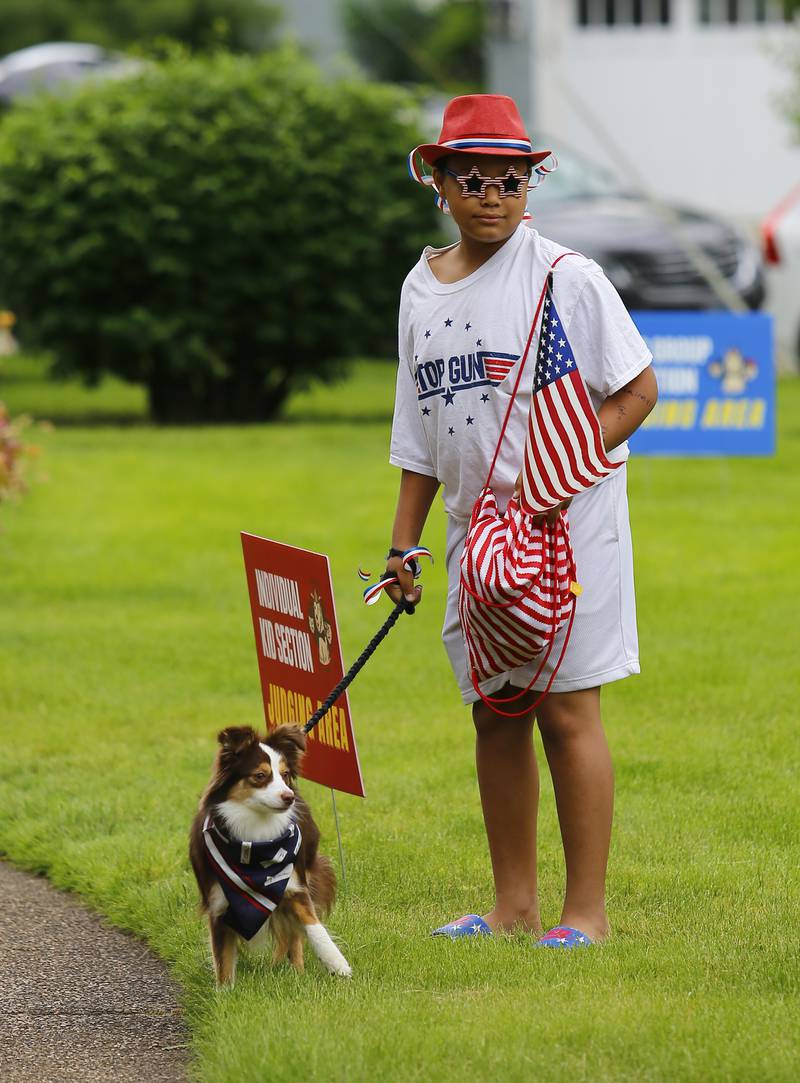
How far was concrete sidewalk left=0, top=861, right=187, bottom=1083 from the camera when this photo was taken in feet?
13.0

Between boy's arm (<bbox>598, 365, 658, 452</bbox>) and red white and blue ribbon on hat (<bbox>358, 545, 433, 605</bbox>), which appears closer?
boy's arm (<bbox>598, 365, 658, 452</bbox>)

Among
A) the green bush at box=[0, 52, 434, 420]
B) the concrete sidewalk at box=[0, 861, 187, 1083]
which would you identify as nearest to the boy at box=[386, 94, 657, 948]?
the concrete sidewalk at box=[0, 861, 187, 1083]

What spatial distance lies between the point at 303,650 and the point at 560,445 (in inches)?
43.4

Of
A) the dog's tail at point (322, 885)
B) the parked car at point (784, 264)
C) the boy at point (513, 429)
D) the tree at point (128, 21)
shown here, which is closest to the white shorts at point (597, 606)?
the boy at point (513, 429)

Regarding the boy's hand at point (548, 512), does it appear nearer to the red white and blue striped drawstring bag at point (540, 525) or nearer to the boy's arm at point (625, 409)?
the red white and blue striped drawstring bag at point (540, 525)

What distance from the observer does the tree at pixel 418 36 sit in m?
58.8

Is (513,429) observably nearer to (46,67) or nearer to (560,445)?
(560,445)

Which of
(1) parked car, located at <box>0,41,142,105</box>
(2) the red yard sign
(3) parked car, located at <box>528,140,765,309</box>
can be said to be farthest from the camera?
(1) parked car, located at <box>0,41,142,105</box>

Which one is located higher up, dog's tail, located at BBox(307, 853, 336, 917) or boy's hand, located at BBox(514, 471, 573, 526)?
boy's hand, located at BBox(514, 471, 573, 526)

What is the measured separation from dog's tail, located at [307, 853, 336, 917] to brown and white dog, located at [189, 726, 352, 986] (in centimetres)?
11

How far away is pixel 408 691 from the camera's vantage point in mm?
7438

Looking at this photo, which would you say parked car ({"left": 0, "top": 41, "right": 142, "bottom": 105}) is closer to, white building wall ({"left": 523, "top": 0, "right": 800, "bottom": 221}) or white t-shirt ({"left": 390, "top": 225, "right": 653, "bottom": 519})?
white building wall ({"left": 523, "top": 0, "right": 800, "bottom": 221})

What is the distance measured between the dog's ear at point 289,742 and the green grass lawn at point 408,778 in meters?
0.48

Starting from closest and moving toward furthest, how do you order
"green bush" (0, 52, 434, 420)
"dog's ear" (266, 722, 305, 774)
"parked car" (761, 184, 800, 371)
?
"dog's ear" (266, 722, 305, 774) < "green bush" (0, 52, 434, 420) < "parked car" (761, 184, 800, 371)
